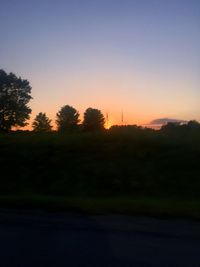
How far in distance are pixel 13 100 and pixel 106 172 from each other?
43741 millimetres

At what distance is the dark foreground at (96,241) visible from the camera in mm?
7398

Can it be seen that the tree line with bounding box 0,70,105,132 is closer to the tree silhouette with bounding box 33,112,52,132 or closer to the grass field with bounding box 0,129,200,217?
the tree silhouette with bounding box 33,112,52,132

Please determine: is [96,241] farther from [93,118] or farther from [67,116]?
[67,116]

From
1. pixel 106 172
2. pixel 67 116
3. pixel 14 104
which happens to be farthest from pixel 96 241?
pixel 67 116

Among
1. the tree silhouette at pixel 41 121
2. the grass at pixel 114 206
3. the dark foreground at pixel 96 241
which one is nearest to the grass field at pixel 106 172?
the grass at pixel 114 206

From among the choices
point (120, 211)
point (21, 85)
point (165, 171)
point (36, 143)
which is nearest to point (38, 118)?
point (21, 85)

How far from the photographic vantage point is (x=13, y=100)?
59.0m

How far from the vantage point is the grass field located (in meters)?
13.2

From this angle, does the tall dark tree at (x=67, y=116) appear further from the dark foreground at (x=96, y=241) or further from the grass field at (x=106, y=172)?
the dark foreground at (x=96, y=241)

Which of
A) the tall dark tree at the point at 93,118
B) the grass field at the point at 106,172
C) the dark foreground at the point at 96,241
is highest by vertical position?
the tall dark tree at the point at 93,118

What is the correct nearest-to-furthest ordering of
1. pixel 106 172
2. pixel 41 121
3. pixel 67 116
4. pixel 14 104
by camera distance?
pixel 106 172 < pixel 14 104 < pixel 67 116 < pixel 41 121

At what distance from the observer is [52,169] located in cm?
1805

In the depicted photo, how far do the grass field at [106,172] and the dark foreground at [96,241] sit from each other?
1.42 metres

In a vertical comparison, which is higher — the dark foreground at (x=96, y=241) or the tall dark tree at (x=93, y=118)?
the tall dark tree at (x=93, y=118)
